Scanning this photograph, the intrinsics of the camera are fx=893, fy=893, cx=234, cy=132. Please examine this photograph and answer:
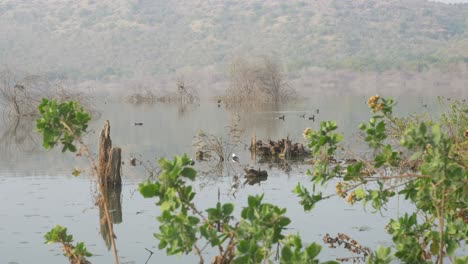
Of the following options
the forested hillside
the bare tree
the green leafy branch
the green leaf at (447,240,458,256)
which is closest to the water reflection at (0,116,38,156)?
the bare tree

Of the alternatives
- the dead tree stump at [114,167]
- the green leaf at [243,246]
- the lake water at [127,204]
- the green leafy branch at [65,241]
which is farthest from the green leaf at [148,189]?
the dead tree stump at [114,167]

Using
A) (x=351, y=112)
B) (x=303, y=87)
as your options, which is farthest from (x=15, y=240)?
(x=303, y=87)

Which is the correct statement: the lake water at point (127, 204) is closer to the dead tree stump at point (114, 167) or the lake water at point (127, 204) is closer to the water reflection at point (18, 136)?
the water reflection at point (18, 136)

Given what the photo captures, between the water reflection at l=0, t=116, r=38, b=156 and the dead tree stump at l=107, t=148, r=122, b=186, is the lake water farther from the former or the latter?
the dead tree stump at l=107, t=148, r=122, b=186

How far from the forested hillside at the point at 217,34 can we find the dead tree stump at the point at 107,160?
9761 centimetres

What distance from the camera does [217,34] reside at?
14650cm

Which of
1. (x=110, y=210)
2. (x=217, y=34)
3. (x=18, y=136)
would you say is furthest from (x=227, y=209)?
(x=217, y=34)

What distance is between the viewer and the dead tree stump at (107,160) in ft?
54.3

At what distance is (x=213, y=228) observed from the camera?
19.1 feet

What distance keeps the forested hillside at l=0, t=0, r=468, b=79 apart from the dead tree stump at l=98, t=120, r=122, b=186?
320 ft

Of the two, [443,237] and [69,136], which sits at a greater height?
[69,136]

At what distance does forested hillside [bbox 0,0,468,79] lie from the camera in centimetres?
12456

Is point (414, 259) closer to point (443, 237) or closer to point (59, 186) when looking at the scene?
point (443, 237)

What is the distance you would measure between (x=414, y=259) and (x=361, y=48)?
446ft
